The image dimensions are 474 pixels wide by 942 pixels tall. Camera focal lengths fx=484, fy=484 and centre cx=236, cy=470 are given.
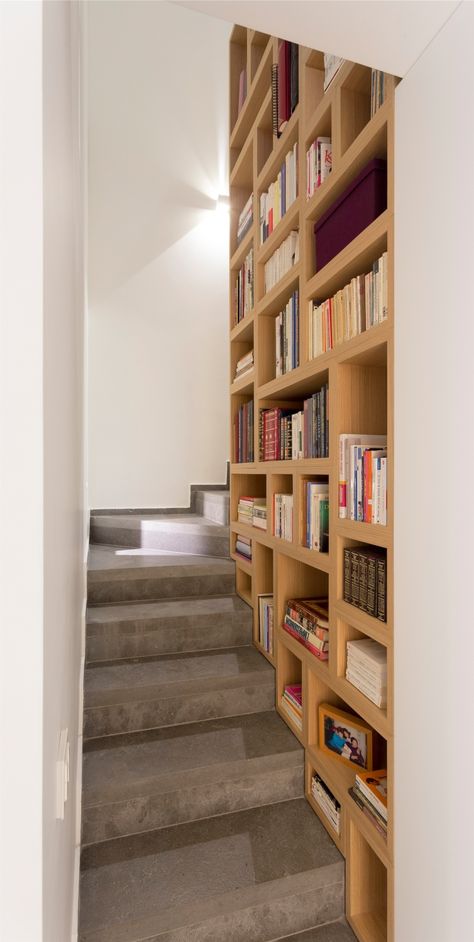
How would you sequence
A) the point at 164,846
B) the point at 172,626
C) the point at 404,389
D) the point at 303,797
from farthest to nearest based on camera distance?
the point at 172,626 < the point at 303,797 < the point at 164,846 < the point at 404,389

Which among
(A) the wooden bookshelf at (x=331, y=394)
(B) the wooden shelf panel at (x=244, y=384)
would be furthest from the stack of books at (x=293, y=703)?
(B) the wooden shelf panel at (x=244, y=384)

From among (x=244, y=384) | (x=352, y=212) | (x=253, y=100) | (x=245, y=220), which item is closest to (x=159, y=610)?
(x=244, y=384)

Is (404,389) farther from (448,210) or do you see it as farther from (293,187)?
(293,187)

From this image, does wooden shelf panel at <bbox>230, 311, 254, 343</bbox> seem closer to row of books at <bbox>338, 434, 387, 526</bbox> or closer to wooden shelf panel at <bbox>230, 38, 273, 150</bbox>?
wooden shelf panel at <bbox>230, 38, 273, 150</bbox>

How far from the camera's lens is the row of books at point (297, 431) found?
5.65 ft

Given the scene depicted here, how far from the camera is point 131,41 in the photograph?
12.2ft

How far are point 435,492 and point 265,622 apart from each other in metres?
1.46

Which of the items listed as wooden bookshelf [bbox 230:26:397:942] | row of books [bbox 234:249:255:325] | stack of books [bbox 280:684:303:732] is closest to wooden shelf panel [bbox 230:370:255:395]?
wooden bookshelf [bbox 230:26:397:942]

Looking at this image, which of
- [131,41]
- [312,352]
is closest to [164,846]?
[312,352]

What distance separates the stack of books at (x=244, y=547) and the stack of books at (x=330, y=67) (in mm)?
1951

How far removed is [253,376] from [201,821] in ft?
6.18

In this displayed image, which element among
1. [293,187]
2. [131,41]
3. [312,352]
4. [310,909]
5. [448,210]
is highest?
[131,41]

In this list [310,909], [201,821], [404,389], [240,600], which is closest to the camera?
[404,389]

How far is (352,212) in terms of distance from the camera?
58.2 inches
